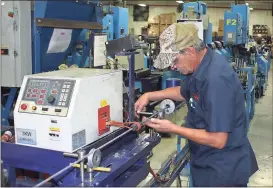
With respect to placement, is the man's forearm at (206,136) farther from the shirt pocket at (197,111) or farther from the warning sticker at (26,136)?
the warning sticker at (26,136)

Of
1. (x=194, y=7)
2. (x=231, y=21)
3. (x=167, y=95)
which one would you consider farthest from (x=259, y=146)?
(x=167, y=95)

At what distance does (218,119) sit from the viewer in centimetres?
128

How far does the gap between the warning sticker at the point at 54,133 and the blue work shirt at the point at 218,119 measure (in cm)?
56

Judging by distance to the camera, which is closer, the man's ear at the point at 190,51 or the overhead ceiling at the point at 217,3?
the man's ear at the point at 190,51

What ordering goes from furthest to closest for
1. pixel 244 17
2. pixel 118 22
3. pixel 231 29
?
pixel 244 17, pixel 231 29, pixel 118 22

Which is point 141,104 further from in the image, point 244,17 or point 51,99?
point 244,17

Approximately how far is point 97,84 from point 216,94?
17.5 inches

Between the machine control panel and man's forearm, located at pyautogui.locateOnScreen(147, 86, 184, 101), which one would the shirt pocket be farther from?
the machine control panel

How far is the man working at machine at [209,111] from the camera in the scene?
4.26ft

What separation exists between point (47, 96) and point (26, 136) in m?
0.17

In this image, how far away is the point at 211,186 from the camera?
1.49 metres

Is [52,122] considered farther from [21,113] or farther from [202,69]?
[202,69]

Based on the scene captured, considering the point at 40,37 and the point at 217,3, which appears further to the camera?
the point at 217,3

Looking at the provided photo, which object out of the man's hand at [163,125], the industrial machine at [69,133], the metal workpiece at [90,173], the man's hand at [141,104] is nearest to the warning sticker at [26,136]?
the industrial machine at [69,133]
